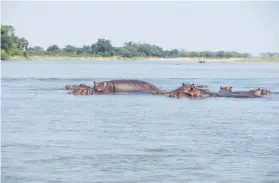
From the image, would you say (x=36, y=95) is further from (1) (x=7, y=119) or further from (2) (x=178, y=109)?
(1) (x=7, y=119)

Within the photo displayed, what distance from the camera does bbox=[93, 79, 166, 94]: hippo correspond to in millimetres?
33781

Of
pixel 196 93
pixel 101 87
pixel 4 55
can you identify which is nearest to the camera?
pixel 196 93

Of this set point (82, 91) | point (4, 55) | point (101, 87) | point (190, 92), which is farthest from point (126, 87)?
point (4, 55)

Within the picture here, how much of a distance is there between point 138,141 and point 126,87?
16155 mm

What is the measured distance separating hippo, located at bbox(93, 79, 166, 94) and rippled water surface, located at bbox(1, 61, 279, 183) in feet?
15.8

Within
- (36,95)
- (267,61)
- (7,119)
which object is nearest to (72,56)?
(267,61)

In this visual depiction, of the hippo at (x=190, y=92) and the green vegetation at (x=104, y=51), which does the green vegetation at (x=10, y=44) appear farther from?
the hippo at (x=190, y=92)

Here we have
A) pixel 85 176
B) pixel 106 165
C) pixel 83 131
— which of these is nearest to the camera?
pixel 85 176

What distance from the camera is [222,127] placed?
21422 mm

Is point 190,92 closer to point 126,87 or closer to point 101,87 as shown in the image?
point 126,87

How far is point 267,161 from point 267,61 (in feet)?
428

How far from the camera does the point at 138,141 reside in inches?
Result: 725

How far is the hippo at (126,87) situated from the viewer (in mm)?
33781

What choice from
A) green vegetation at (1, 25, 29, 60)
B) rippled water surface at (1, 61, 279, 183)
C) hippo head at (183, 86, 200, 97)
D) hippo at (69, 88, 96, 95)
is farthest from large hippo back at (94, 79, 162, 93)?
green vegetation at (1, 25, 29, 60)
